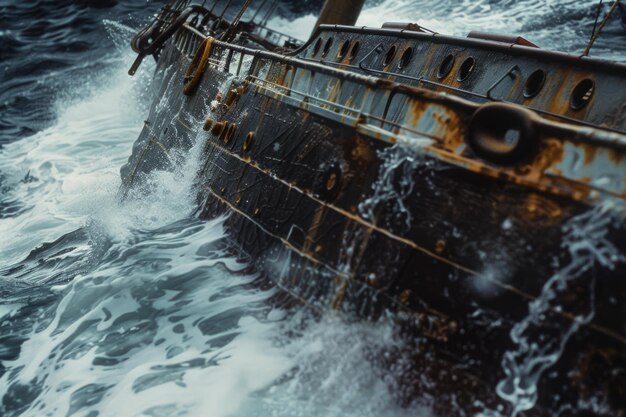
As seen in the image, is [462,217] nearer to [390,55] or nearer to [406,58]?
[406,58]

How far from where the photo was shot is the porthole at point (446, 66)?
8.82 m

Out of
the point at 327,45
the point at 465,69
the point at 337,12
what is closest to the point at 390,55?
the point at 465,69

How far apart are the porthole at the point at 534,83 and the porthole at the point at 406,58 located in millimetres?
2110

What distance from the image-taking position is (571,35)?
22.4m

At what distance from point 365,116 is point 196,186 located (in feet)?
11.3

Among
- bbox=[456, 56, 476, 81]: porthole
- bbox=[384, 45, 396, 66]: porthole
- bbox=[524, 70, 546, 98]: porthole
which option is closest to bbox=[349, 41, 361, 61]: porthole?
bbox=[384, 45, 396, 66]: porthole

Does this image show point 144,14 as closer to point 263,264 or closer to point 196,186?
point 196,186

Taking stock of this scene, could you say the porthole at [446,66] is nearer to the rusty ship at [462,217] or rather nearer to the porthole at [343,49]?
the rusty ship at [462,217]

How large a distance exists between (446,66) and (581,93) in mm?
1999

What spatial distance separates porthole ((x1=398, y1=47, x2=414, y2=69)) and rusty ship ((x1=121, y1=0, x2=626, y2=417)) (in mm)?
1516

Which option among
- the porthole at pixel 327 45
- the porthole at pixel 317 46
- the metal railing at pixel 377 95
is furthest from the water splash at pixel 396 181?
the porthole at pixel 317 46

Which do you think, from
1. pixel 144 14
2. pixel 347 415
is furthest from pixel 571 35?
pixel 347 415

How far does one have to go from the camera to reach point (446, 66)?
894cm

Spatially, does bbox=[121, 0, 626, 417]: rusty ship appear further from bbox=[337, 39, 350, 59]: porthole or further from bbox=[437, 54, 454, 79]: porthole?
bbox=[337, 39, 350, 59]: porthole
